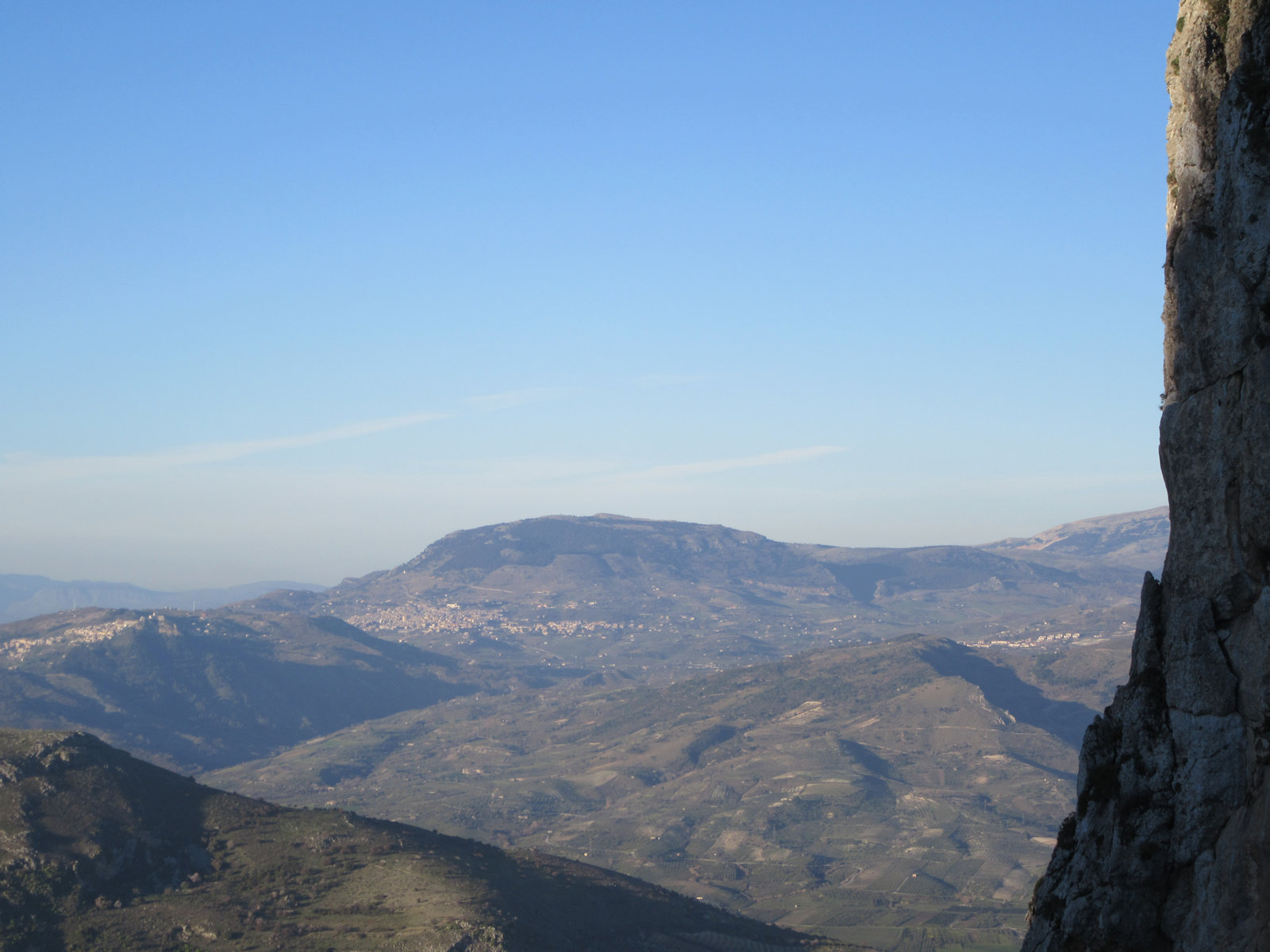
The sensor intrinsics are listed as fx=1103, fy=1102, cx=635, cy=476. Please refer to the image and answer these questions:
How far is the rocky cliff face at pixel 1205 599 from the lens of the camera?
28.1 meters

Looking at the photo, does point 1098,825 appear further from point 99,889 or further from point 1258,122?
point 99,889

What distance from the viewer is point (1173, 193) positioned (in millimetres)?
33562

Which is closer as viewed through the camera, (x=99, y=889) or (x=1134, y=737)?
(x=1134, y=737)

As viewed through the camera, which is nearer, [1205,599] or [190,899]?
[1205,599]

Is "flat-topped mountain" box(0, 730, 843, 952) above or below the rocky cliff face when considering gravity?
below

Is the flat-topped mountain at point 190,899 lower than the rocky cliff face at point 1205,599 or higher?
lower

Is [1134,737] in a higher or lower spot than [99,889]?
higher

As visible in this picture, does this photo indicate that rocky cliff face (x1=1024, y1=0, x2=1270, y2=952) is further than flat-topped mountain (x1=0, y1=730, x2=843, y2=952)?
No

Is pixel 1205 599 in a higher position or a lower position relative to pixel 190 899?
higher

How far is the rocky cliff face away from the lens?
28141 millimetres

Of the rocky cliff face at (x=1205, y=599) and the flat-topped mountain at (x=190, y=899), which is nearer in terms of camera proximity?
the rocky cliff face at (x=1205, y=599)

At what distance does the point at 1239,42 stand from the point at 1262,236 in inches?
246

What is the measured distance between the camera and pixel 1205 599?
101ft

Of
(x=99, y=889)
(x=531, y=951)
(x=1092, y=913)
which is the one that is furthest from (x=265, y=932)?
(x=1092, y=913)
